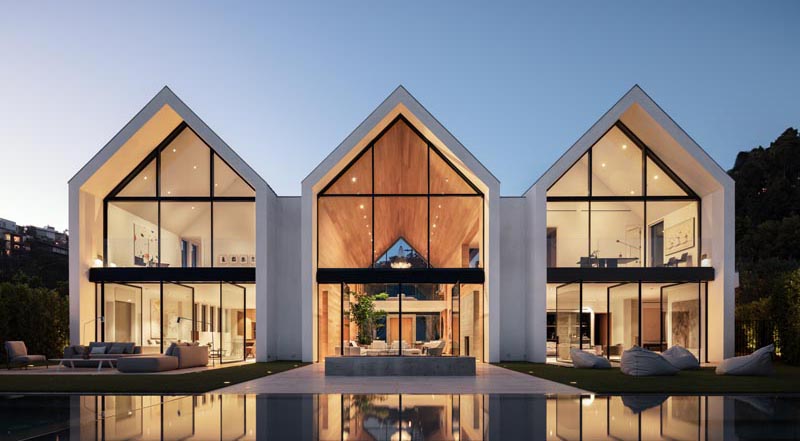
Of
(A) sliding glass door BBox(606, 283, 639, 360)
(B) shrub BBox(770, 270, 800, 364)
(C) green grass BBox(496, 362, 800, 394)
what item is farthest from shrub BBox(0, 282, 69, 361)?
(B) shrub BBox(770, 270, 800, 364)

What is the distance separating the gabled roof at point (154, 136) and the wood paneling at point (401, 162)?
3.68 metres

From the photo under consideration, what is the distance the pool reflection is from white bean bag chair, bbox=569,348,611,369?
6506 millimetres

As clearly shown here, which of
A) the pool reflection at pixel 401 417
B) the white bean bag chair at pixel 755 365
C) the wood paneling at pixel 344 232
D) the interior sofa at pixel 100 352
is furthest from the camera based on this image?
the wood paneling at pixel 344 232

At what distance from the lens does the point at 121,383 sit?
1240 cm

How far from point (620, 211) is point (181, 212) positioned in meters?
13.8

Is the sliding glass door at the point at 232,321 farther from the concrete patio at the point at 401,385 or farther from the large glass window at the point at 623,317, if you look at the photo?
the large glass window at the point at 623,317

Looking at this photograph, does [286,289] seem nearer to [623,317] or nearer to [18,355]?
[18,355]

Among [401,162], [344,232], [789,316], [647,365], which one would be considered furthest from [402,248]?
[789,316]

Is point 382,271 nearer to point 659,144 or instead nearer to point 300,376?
point 300,376

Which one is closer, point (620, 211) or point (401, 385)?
point (401, 385)

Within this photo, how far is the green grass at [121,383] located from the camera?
11.1 metres

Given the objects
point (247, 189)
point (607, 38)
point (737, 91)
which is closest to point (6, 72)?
point (247, 189)

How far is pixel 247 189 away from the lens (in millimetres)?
20766

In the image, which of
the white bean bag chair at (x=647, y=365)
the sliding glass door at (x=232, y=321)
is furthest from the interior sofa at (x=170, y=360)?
the white bean bag chair at (x=647, y=365)
